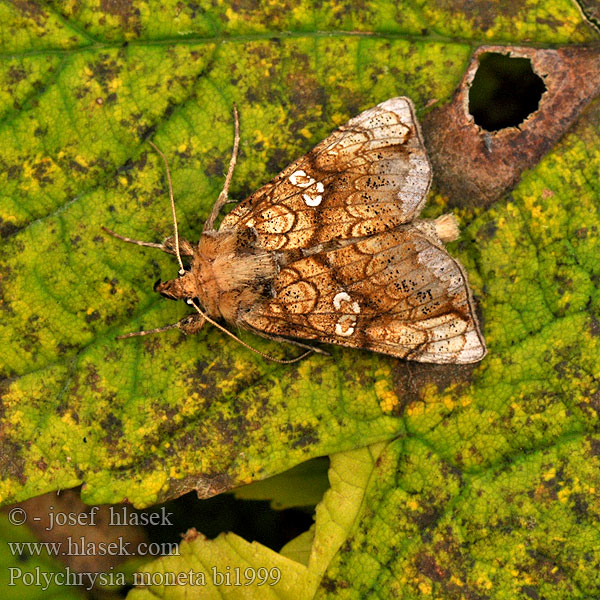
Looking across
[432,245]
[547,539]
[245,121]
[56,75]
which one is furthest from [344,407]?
[56,75]

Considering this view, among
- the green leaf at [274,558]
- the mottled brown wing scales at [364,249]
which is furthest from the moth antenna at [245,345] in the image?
the green leaf at [274,558]

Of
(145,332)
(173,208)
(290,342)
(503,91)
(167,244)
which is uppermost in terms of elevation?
(503,91)

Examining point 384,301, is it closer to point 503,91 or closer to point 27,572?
point 503,91

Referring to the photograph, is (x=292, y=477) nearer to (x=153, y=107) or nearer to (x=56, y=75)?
(x=153, y=107)

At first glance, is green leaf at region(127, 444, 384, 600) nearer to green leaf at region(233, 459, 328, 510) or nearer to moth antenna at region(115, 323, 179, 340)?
green leaf at region(233, 459, 328, 510)

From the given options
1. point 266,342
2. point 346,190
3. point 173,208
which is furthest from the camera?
point 266,342

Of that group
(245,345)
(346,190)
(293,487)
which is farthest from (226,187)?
(293,487)

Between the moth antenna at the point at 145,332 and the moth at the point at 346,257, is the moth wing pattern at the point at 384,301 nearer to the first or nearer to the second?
the moth at the point at 346,257
